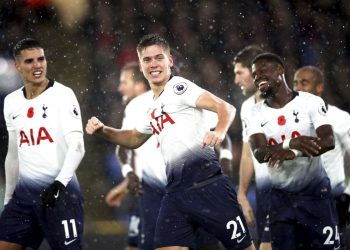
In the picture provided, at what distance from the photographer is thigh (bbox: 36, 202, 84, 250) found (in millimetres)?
6402

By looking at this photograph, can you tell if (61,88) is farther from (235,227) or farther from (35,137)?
(235,227)

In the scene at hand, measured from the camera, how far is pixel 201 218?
597 cm

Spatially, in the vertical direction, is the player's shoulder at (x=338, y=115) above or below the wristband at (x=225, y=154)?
above

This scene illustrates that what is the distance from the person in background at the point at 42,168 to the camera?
6.44 metres

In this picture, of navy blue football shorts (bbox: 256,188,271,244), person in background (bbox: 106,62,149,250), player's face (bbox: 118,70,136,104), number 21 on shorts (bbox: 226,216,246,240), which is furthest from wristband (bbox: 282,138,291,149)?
Result: player's face (bbox: 118,70,136,104)

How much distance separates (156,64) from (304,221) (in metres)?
1.67

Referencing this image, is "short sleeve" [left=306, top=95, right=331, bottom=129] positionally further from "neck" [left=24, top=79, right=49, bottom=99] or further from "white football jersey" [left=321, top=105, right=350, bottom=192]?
"neck" [left=24, top=79, right=49, bottom=99]

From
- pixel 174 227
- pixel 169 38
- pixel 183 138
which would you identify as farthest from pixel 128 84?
pixel 169 38

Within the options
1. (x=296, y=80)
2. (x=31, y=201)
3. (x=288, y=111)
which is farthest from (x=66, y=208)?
(x=296, y=80)

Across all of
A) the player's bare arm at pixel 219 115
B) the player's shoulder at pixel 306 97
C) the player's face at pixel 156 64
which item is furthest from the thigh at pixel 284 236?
the player's face at pixel 156 64

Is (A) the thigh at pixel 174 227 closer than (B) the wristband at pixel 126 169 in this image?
Yes

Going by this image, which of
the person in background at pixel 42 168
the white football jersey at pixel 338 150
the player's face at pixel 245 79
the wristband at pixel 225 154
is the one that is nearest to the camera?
the person in background at pixel 42 168

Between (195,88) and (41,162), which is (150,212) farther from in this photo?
(195,88)

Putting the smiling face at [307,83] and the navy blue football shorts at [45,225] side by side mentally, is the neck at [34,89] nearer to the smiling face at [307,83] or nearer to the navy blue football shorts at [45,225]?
the navy blue football shorts at [45,225]
